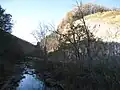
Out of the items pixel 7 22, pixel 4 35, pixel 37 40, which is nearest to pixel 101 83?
pixel 4 35

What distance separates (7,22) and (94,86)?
42.1 metres

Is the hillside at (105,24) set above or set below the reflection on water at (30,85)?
above

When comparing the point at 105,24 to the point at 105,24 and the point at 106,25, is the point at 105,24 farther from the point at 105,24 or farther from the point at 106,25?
the point at 106,25

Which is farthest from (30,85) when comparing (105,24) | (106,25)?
(105,24)

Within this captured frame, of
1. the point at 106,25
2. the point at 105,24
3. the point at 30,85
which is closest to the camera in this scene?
the point at 30,85

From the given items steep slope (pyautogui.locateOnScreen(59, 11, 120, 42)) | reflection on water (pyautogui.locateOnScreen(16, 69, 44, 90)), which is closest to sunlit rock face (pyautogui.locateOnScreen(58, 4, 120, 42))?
steep slope (pyautogui.locateOnScreen(59, 11, 120, 42))

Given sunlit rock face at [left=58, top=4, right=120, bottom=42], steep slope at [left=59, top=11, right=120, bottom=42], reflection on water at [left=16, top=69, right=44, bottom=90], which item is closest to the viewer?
reflection on water at [left=16, top=69, right=44, bottom=90]

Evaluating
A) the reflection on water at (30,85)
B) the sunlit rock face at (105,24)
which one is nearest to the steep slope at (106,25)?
the sunlit rock face at (105,24)

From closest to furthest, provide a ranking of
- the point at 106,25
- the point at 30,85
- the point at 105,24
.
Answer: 1. the point at 30,85
2. the point at 106,25
3. the point at 105,24

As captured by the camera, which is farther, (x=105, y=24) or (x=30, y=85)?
(x=105, y=24)

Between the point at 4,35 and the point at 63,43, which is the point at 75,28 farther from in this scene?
the point at 4,35

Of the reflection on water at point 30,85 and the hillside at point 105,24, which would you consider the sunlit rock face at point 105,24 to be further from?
the reflection on water at point 30,85

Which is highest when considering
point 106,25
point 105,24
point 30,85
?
point 105,24

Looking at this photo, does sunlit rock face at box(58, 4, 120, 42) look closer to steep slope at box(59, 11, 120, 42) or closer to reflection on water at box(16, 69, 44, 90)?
steep slope at box(59, 11, 120, 42)
